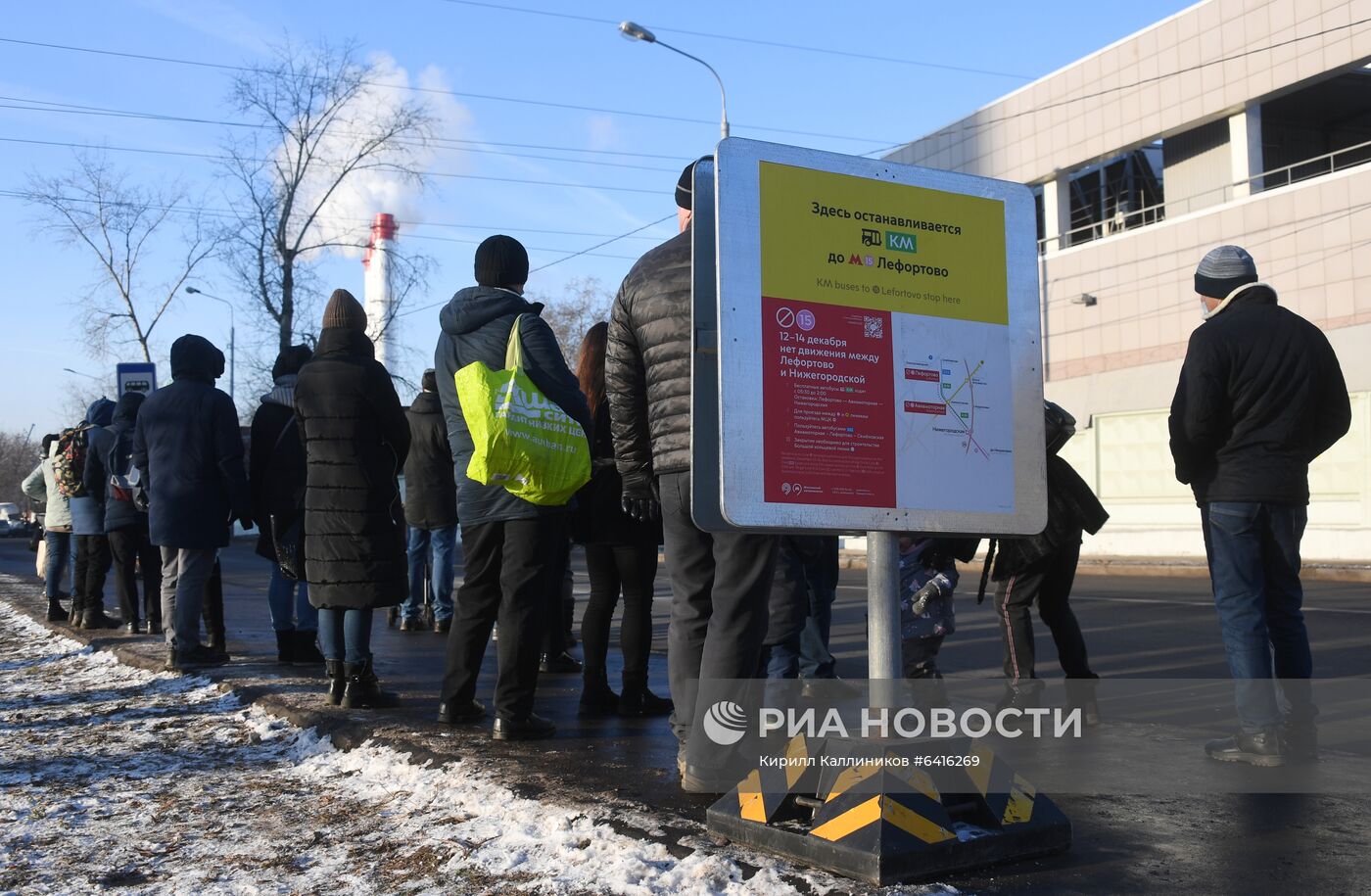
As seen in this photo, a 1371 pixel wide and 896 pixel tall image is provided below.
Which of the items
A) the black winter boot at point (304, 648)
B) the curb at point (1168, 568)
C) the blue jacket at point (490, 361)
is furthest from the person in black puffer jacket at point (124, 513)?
the curb at point (1168, 568)

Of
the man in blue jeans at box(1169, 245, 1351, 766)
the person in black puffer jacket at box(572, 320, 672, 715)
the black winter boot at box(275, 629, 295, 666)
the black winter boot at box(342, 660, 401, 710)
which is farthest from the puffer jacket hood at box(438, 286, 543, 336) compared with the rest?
the black winter boot at box(275, 629, 295, 666)

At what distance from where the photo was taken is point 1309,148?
93.9ft

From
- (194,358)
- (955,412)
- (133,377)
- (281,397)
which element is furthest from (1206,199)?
(955,412)

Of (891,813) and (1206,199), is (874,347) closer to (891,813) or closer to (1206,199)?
(891,813)

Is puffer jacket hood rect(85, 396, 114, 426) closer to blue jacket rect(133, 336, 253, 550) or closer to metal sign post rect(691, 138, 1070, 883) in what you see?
blue jacket rect(133, 336, 253, 550)

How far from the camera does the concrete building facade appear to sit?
22891 millimetres

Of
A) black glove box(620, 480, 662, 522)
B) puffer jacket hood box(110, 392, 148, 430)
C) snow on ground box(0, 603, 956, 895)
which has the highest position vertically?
puffer jacket hood box(110, 392, 148, 430)

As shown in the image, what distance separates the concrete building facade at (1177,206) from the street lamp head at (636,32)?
954cm

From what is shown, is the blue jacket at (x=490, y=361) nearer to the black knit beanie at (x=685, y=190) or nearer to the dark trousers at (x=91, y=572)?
the black knit beanie at (x=685, y=190)

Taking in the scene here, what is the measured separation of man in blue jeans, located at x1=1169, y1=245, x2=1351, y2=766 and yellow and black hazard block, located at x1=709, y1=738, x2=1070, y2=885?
1.75 metres

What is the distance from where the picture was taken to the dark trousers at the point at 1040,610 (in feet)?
19.4

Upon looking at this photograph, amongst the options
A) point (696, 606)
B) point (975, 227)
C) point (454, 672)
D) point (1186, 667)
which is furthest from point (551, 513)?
point (1186, 667)

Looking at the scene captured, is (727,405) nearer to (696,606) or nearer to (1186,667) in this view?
(696,606)

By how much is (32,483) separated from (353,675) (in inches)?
322
